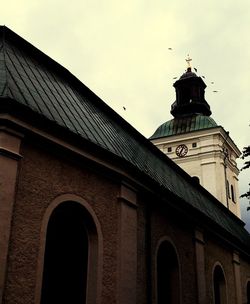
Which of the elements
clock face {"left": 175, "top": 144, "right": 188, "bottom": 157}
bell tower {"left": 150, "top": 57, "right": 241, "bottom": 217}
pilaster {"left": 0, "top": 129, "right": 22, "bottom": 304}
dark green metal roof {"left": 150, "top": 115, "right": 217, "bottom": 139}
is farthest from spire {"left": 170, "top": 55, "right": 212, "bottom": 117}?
pilaster {"left": 0, "top": 129, "right": 22, "bottom": 304}

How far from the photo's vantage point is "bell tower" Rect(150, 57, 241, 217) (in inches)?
1442

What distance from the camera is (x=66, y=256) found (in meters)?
11.4

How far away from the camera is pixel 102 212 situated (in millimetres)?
12234

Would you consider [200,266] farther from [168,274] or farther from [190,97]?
[190,97]

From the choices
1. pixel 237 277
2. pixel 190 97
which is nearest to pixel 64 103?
pixel 237 277

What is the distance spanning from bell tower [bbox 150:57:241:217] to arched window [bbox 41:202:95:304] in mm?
24539

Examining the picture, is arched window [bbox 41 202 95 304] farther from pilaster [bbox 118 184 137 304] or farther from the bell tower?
the bell tower

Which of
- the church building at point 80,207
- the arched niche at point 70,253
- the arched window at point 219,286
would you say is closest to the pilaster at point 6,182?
the church building at point 80,207

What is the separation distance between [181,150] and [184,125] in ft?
7.01

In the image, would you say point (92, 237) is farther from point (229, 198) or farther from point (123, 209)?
point (229, 198)

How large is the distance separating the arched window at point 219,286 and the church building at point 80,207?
73 centimetres

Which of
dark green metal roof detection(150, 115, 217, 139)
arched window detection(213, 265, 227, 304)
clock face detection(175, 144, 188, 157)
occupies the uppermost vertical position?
dark green metal roof detection(150, 115, 217, 139)

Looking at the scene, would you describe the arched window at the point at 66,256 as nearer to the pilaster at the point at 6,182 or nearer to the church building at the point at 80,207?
the church building at the point at 80,207

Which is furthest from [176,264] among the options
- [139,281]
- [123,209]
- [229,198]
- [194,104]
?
[194,104]
